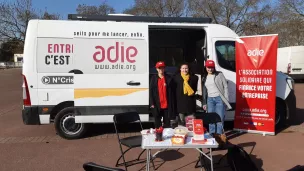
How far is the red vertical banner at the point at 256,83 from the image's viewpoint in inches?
267

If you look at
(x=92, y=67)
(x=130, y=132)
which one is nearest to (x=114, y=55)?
(x=92, y=67)

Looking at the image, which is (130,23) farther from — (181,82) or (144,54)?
(181,82)

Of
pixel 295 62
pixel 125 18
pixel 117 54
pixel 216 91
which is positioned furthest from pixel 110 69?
pixel 295 62

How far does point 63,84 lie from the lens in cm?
645

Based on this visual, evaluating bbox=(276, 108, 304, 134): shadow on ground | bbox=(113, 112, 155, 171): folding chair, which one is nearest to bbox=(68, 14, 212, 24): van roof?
bbox=(113, 112, 155, 171): folding chair

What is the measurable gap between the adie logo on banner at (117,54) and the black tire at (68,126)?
123cm

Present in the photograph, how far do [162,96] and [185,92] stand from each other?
0.44 meters

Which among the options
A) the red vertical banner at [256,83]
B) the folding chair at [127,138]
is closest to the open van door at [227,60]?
the red vertical banner at [256,83]

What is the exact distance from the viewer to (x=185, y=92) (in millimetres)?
6027

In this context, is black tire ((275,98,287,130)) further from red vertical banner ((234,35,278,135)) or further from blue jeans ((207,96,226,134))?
blue jeans ((207,96,226,134))

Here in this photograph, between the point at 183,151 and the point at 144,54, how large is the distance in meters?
2.13

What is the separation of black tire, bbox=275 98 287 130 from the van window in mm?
1413

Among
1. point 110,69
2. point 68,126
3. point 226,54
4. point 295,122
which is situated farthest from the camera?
point 295,122

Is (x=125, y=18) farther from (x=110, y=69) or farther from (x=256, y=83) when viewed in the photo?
(x=256, y=83)
